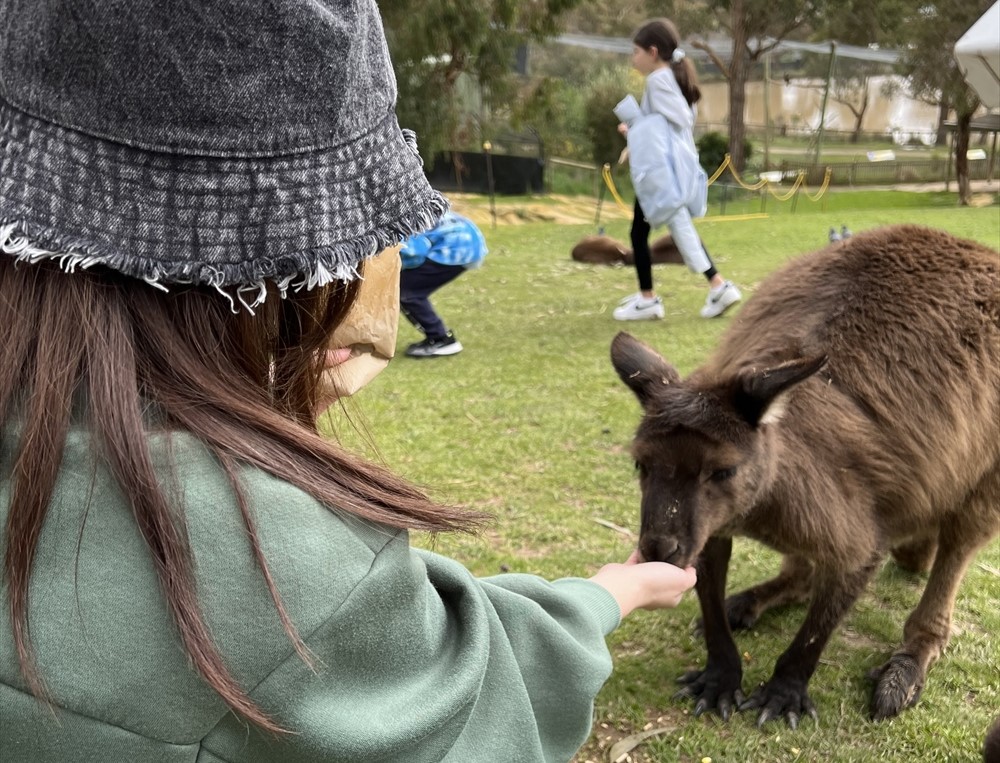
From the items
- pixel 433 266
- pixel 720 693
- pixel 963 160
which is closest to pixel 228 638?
pixel 720 693

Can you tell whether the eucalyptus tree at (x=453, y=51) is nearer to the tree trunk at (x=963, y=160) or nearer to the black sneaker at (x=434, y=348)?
the black sneaker at (x=434, y=348)

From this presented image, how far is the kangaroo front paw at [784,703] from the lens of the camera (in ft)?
8.34

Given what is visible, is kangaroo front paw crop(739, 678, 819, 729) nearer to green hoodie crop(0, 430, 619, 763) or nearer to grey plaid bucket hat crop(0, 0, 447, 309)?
green hoodie crop(0, 430, 619, 763)

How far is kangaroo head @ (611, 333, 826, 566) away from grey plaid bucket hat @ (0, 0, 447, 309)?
156cm

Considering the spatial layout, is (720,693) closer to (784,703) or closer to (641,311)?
(784,703)

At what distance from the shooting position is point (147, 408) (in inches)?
35.7

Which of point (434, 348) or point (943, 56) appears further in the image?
point (943, 56)

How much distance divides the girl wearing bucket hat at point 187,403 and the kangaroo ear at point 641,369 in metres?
1.60

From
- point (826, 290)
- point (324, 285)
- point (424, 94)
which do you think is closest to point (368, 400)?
point (826, 290)

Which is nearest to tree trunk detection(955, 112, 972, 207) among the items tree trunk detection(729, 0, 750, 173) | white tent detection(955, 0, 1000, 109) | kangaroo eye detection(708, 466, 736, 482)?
tree trunk detection(729, 0, 750, 173)

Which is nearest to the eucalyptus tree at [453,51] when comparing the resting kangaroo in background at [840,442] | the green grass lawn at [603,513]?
the green grass lawn at [603,513]

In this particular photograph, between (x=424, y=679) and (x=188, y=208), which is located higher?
(x=188, y=208)

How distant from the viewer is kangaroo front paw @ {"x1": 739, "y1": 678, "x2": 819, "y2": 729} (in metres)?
2.54

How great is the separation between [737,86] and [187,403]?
68.7 feet
